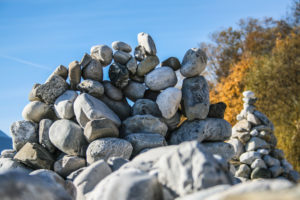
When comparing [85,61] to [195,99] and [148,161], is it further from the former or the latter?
[148,161]

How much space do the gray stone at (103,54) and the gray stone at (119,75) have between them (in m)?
0.24

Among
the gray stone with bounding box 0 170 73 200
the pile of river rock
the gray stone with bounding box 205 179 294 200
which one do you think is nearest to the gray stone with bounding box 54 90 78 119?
the pile of river rock

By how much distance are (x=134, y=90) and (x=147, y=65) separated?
1.60 ft

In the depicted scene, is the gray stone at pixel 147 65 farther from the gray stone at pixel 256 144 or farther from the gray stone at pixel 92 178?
the gray stone at pixel 256 144

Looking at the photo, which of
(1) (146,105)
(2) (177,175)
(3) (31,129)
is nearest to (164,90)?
(1) (146,105)

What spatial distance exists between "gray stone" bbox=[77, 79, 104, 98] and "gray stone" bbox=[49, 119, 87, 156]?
0.59 metres

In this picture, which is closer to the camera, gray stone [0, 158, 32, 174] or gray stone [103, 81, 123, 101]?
gray stone [0, 158, 32, 174]

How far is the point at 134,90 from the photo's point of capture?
19.3 ft

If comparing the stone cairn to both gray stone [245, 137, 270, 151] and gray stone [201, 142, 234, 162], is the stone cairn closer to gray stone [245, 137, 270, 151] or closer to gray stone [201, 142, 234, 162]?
gray stone [245, 137, 270, 151]

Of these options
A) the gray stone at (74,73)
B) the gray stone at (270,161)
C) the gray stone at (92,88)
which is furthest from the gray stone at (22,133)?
the gray stone at (270,161)

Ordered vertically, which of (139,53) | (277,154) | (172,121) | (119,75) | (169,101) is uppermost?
(139,53)

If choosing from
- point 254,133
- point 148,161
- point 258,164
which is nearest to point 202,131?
point 148,161

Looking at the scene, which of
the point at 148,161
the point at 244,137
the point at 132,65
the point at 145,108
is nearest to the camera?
the point at 148,161

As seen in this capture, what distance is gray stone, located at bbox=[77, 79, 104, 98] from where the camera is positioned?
548cm
